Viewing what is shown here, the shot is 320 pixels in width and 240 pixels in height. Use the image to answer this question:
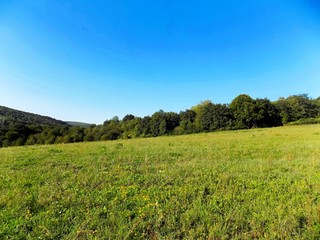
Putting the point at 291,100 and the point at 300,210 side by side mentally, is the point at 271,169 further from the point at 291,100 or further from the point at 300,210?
the point at 291,100

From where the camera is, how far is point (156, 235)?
3.58 meters

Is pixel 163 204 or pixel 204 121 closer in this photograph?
pixel 163 204

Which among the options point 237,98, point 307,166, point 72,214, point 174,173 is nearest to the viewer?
point 72,214

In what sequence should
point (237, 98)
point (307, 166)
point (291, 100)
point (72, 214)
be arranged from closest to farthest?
point (72, 214) < point (307, 166) < point (237, 98) < point (291, 100)

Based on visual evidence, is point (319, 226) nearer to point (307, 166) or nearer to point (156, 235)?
point (156, 235)

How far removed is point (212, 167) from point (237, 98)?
2560 inches

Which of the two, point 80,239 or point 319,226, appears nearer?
point 80,239

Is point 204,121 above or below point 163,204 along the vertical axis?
above

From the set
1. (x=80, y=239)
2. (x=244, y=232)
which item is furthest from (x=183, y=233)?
(x=80, y=239)

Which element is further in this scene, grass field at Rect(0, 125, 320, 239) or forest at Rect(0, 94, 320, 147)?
forest at Rect(0, 94, 320, 147)

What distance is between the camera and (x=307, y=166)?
26.6 ft

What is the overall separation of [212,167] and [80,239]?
5.78 metres

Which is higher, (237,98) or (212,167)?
(237,98)

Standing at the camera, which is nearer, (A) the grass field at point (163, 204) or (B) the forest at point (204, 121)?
(A) the grass field at point (163, 204)
